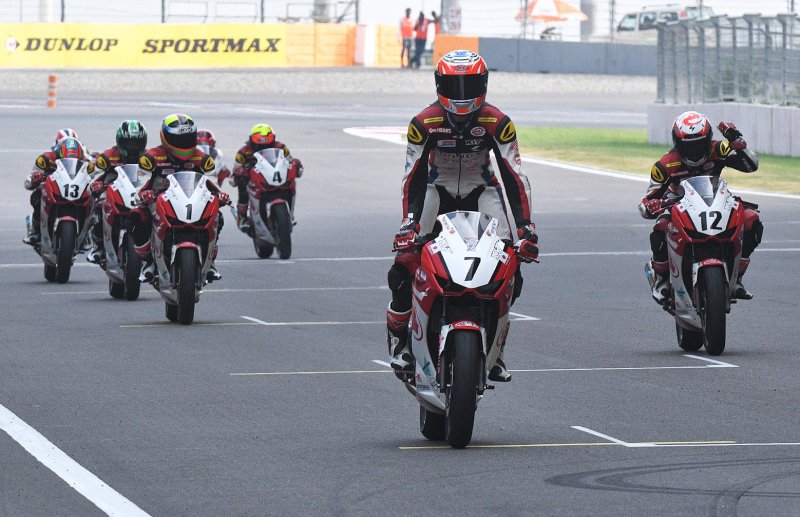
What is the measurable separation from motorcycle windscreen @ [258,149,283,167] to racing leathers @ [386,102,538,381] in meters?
11.8

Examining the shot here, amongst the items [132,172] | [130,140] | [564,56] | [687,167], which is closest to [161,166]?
[132,172]

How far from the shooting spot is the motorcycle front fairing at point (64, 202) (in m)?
18.9

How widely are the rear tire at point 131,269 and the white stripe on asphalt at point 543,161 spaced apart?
14.3 meters

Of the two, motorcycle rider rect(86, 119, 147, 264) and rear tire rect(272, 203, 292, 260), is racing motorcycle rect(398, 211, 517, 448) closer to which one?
motorcycle rider rect(86, 119, 147, 264)

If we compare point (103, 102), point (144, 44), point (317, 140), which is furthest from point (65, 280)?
point (144, 44)

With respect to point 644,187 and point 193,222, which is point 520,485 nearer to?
point 193,222

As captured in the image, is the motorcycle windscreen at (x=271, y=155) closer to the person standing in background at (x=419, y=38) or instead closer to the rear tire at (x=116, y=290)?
the rear tire at (x=116, y=290)

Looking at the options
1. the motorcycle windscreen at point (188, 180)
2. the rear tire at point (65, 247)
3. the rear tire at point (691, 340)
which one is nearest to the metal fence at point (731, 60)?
the rear tire at point (65, 247)

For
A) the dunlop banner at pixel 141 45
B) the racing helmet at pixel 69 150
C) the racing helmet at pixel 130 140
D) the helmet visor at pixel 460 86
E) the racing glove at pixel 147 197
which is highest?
the dunlop banner at pixel 141 45

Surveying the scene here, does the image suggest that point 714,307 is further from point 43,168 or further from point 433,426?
point 43,168

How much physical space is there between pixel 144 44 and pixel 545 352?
166 ft

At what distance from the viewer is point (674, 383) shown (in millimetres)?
11453

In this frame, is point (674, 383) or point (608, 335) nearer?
point (674, 383)

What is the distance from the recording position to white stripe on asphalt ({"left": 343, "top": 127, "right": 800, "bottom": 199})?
29344 mm
